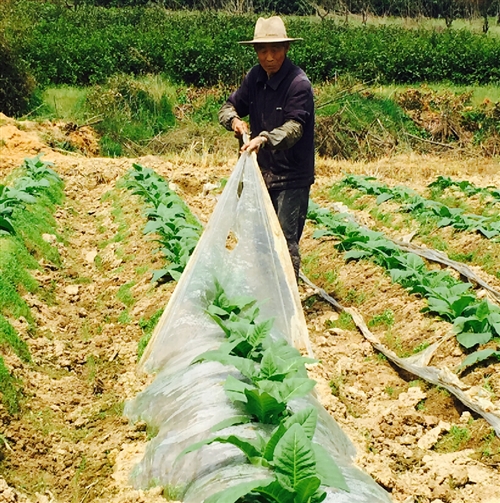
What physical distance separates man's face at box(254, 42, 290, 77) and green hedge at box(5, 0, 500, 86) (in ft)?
48.9

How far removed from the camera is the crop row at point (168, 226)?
4.99 meters

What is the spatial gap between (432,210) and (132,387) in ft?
17.8

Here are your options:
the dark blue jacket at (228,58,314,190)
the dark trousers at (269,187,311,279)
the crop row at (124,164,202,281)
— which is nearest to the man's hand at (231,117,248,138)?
the dark blue jacket at (228,58,314,190)

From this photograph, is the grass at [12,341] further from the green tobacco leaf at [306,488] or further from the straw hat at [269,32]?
the green tobacco leaf at [306,488]

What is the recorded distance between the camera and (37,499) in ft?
9.58

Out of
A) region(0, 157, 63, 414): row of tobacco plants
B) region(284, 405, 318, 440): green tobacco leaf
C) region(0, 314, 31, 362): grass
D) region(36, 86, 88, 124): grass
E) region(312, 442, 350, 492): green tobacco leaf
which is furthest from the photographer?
region(36, 86, 88, 124): grass

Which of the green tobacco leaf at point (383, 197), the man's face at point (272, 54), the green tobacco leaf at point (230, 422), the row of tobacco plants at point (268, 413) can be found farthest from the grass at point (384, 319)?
the green tobacco leaf at point (383, 197)

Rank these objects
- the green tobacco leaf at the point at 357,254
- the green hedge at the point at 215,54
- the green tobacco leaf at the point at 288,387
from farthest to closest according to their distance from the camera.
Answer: the green hedge at the point at 215,54
the green tobacco leaf at the point at 357,254
the green tobacco leaf at the point at 288,387

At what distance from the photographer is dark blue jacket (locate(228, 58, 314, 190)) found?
4512 mm

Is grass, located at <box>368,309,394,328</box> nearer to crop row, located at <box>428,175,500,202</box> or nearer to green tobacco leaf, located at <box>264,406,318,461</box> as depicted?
green tobacco leaf, located at <box>264,406,318,461</box>

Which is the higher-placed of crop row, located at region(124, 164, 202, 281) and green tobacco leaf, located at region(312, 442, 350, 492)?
green tobacco leaf, located at region(312, 442, 350, 492)

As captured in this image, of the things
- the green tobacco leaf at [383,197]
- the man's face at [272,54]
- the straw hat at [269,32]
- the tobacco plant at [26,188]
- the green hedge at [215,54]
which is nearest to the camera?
the straw hat at [269,32]

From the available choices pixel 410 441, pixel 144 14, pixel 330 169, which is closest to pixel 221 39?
pixel 144 14

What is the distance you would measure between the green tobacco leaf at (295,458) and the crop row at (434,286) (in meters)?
2.29
